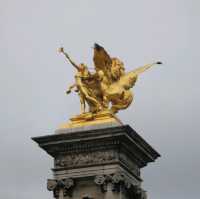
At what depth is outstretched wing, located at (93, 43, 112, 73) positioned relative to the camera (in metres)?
37.5

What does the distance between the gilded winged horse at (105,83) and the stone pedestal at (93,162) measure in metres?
1.71

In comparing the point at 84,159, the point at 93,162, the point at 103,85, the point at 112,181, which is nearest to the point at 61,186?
the point at 84,159

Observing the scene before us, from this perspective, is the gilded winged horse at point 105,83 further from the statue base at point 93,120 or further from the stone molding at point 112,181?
the stone molding at point 112,181

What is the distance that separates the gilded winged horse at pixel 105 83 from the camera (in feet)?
121

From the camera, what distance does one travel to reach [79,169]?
116 feet

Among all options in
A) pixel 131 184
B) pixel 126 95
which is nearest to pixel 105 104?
pixel 126 95

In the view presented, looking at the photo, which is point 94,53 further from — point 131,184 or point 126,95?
point 131,184

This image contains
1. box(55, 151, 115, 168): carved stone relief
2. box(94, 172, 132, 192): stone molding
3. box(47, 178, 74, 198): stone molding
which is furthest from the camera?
box(47, 178, 74, 198): stone molding

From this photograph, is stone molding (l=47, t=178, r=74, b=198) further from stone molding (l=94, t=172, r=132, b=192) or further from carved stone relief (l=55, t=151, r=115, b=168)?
stone molding (l=94, t=172, r=132, b=192)

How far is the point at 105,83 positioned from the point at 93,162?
3.82 m

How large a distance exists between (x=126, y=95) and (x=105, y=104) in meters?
1.03

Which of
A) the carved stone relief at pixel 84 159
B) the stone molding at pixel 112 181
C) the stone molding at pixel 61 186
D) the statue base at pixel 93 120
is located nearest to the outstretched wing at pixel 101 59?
the statue base at pixel 93 120

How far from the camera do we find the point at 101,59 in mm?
37625

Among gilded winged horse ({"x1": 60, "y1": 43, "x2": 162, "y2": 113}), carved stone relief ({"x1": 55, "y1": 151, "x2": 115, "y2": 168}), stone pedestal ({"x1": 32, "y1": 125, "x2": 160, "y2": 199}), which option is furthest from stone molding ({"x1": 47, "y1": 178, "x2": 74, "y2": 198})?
gilded winged horse ({"x1": 60, "y1": 43, "x2": 162, "y2": 113})
